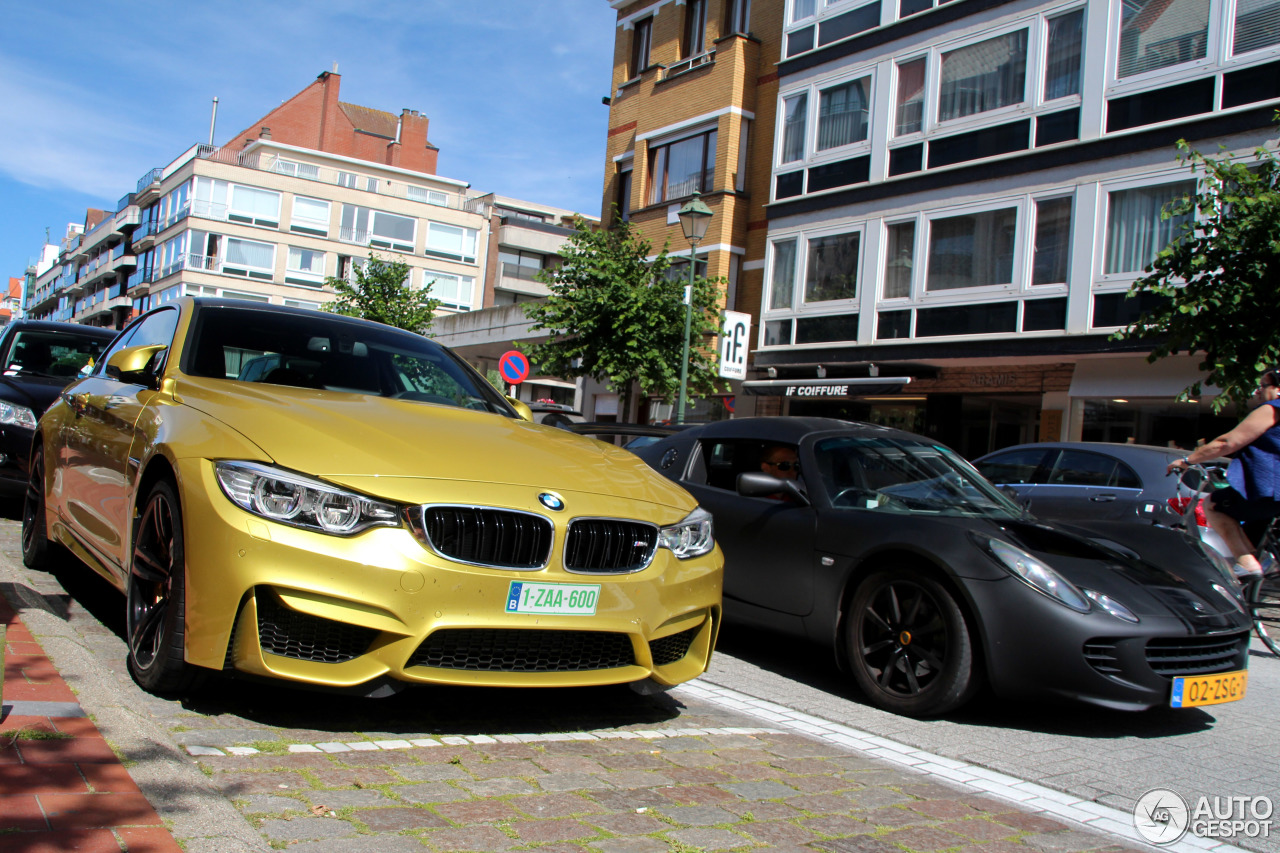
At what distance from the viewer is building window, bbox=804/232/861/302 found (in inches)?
835

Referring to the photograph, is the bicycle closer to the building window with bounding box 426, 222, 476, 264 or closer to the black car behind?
the black car behind

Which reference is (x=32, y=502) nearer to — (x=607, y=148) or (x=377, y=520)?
(x=377, y=520)

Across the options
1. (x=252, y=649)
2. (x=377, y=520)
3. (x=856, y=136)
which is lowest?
(x=252, y=649)

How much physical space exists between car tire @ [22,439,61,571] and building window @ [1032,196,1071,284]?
15460 millimetres

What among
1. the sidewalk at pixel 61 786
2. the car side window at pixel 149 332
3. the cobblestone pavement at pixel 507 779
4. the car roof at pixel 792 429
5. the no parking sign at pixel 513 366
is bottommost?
the cobblestone pavement at pixel 507 779

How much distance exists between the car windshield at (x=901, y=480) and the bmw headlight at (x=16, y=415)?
6.38m

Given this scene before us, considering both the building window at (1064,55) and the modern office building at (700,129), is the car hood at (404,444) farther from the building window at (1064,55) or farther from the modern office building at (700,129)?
the modern office building at (700,129)

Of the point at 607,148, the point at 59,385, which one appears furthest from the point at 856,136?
the point at 59,385

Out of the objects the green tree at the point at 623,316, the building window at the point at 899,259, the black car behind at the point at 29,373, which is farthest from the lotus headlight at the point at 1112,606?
Result: the green tree at the point at 623,316

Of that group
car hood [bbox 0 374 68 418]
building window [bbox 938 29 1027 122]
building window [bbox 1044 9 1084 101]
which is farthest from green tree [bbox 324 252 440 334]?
car hood [bbox 0 374 68 418]

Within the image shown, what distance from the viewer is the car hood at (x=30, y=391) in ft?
28.5

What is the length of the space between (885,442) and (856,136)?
16556mm

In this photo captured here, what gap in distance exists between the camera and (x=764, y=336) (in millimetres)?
23078

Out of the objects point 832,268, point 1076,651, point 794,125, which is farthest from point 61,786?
point 794,125
